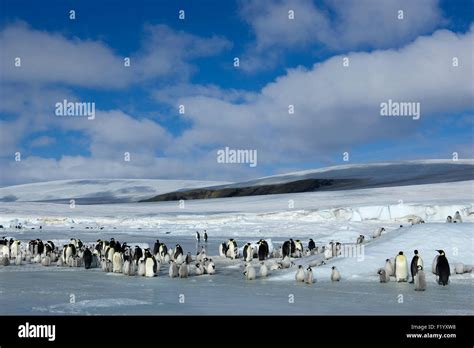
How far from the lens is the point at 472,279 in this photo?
12.0 meters

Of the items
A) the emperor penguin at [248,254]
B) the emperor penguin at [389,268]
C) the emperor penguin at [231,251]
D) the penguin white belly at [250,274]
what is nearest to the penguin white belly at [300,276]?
the penguin white belly at [250,274]

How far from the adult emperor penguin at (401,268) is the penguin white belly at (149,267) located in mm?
5255

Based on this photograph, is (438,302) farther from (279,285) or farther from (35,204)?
(35,204)

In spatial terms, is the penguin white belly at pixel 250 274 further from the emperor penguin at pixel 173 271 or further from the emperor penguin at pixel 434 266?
the emperor penguin at pixel 434 266

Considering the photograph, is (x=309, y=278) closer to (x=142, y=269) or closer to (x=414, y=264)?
(x=414, y=264)

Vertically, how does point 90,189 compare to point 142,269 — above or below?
above

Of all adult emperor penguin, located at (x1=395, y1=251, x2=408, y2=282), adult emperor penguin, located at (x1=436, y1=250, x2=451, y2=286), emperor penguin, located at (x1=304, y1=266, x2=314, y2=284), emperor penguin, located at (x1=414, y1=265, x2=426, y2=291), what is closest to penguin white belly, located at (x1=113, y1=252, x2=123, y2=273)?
emperor penguin, located at (x1=304, y1=266, x2=314, y2=284)

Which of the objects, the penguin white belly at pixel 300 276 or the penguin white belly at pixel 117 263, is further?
the penguin white belly at pixel 117 263

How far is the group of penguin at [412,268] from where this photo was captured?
11.5 meters

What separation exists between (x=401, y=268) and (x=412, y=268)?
27cm

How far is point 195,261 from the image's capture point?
16.5 m

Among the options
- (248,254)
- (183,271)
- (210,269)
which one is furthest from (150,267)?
(248,254)

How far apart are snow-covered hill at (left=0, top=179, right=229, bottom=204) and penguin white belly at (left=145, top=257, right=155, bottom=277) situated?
7158 centimetres
